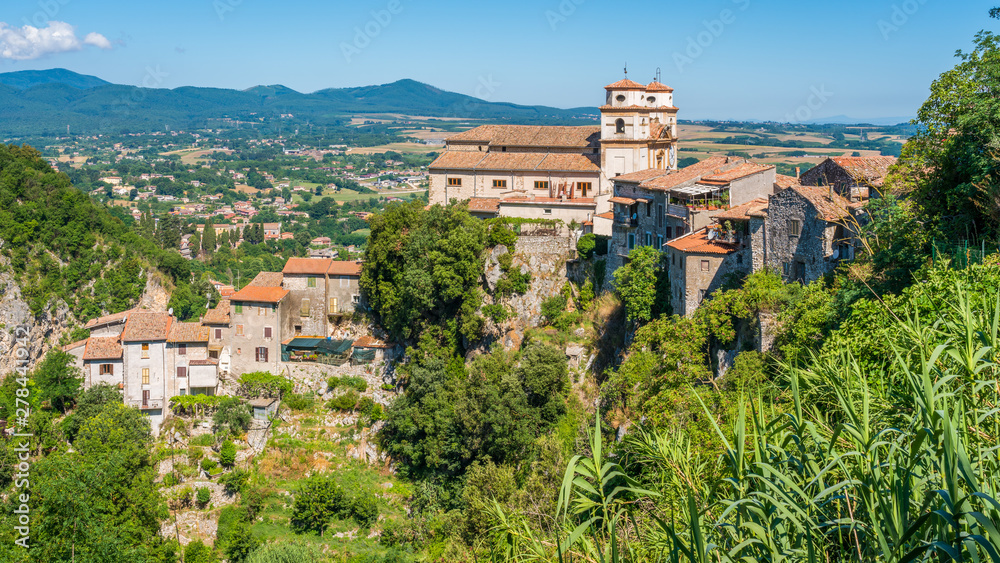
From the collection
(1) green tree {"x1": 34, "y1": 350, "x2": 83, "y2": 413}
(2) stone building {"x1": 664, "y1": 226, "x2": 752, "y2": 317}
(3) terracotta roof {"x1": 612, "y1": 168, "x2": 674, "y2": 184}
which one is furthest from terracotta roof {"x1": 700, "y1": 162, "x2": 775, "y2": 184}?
(1) green tree {"x1": 34, "y1": 350, "x2": 83, "y2": 413}

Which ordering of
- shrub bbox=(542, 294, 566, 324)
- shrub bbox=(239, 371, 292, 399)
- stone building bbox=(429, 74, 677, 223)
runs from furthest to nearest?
stone building bbox=(429, 74, 677, 223) → shrub bbox=(239, 371, 292, 399) → shrub bbox=(542, 294, 566, 324)

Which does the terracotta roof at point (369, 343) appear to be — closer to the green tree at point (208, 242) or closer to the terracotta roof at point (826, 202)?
the terracotta roof at point (826, 202)

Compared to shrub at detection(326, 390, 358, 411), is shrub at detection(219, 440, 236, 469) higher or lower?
lower

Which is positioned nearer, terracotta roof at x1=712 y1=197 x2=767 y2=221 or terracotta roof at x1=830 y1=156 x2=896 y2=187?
terracotta roof at x1=830 y1=156 x2=896 y2=187

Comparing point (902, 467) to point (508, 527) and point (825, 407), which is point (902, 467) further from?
point (508, 527)

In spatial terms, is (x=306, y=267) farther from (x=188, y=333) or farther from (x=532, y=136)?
(x=532, y=136)

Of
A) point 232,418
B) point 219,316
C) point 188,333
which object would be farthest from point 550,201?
point 188,333

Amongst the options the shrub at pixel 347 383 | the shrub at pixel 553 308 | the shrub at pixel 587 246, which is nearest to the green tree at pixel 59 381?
the shrub at pixel 347 383

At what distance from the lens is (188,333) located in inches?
1881

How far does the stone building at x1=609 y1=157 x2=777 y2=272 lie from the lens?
38188 millimetres

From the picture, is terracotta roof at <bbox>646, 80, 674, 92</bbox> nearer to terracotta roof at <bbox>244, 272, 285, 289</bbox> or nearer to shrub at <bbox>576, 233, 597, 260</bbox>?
shrub at <bbox>576, 233, 597, 260</bbox>

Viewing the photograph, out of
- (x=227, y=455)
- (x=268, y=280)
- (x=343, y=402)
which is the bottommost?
(x=227, y=455)

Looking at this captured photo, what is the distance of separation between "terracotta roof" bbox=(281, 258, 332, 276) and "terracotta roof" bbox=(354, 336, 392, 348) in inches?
199

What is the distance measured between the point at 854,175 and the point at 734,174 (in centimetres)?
720
